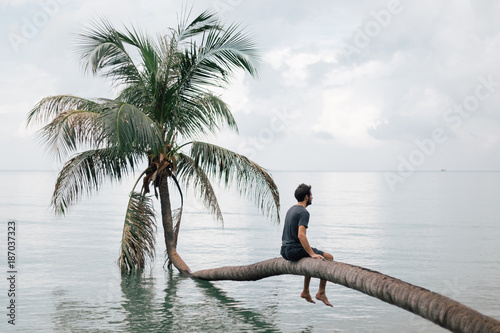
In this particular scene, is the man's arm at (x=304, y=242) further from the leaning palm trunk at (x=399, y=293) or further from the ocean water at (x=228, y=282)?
the ocean water at (x=228, y=282)

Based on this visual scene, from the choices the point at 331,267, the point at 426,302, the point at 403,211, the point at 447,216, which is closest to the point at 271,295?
the point at 331,267

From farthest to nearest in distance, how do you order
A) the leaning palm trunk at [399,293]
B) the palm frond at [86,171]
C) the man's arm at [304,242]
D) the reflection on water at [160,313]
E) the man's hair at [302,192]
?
1. the palm frond at [86,171]
2. the reflection on water at [160,313]
3. the man's hair at [302,192]
4. the man's arm at [304,242]
5. the leaning palm trunk at [399,293]

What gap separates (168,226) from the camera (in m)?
16.2

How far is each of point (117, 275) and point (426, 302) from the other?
41.0ft

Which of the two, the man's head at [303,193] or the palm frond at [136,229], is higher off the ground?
the man's head at [303,193]

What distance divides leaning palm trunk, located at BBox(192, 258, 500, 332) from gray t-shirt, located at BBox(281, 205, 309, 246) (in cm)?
41

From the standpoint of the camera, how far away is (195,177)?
16.3 metres

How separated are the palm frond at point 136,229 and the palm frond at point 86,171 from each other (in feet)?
2.98

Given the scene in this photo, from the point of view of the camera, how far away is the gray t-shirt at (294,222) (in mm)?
8773

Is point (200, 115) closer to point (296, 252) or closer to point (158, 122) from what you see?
point (158, 122)

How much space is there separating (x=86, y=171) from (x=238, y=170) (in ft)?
13.7

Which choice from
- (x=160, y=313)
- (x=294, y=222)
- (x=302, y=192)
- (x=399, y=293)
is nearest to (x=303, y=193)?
(x=302, y=192)

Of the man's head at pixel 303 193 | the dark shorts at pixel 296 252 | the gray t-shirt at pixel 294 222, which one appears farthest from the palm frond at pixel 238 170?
the man's head at pixel 303 193

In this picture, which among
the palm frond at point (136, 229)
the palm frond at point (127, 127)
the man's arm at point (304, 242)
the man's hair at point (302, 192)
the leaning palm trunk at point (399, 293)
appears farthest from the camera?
the palm frond at point (136, 229)
